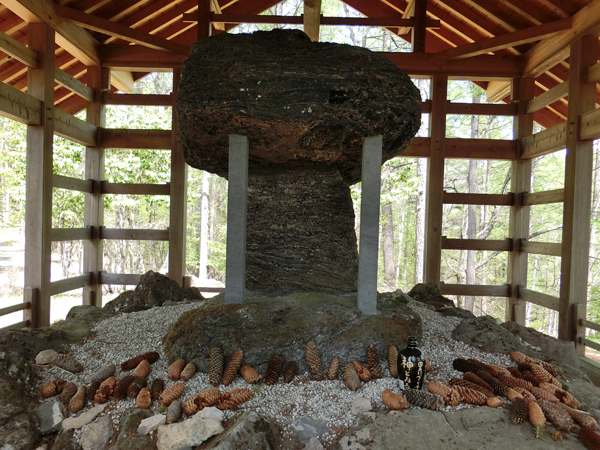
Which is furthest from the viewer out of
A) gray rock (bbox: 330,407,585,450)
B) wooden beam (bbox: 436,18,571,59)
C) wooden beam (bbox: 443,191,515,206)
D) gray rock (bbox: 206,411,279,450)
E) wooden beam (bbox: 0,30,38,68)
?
wooden beam (bbox: 443,191,515,206)

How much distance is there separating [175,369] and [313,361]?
1.08 m

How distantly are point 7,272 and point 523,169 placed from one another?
17.4 meters

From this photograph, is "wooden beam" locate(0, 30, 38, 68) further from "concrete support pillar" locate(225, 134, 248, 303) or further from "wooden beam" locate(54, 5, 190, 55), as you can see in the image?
"concrete support pillar" locate(225, 134, 248, 303)

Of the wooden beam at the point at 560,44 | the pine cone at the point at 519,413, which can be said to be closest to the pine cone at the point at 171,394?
the pine cone at the point at 519,413

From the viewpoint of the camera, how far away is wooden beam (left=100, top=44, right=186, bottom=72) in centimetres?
629

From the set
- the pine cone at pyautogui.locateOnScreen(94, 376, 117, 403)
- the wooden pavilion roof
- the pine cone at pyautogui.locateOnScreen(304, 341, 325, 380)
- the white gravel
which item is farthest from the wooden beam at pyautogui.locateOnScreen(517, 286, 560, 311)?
the pine cone at pyautogui.locateOnScreen(94, 376, 117, 403)

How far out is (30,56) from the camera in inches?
196

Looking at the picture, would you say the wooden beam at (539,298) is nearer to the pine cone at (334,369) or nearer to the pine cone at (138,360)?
the pine cone at (334,369)

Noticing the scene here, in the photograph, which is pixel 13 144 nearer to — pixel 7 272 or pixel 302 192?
pixel 7 272

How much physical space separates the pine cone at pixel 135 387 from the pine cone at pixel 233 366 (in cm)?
60

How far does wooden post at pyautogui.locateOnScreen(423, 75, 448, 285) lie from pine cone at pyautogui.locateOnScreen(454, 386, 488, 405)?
368 centimetres

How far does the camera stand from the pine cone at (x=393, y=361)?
305cm

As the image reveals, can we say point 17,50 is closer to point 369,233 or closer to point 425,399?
point 369,233

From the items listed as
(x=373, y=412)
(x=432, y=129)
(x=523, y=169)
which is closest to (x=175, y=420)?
(x=373, y=412)
